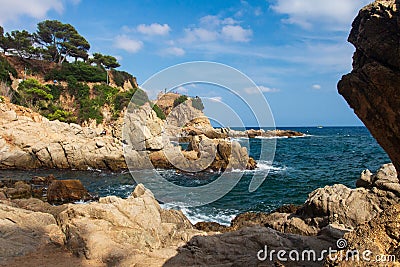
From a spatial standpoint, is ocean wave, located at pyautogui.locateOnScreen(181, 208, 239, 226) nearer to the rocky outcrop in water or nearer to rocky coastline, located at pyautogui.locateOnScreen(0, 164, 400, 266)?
rocky coastline, located at pyautogui.locateOnScreen(0, 164, 400, 266)

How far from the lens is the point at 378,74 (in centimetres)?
412

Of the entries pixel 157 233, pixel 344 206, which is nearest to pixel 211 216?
pixel 344 206

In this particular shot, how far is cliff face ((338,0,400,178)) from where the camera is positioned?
3867mm

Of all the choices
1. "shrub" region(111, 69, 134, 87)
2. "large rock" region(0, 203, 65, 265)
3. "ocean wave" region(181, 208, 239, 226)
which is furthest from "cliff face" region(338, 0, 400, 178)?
"shrub" region(111, 69, 134, 87)

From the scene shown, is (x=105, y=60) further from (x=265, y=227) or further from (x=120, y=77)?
(x=265, y=227)

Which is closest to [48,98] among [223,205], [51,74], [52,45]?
[51,74]

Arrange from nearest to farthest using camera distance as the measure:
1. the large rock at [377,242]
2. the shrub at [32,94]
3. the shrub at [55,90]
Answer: the large rock at [377,242] < the shrub at [32,94] < the shrub at [55,90]

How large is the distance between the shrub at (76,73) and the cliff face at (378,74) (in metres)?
55.9

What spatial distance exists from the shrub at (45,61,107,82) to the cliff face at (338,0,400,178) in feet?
184

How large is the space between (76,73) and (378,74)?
188ft

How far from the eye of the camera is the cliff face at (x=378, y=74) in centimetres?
387

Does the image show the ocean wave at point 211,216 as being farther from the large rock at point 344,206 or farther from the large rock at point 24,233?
the large rock at point 24,233

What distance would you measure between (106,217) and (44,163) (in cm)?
2222

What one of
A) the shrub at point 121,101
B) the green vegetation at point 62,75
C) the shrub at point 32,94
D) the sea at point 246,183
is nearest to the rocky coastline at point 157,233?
the sea at point 246,183
